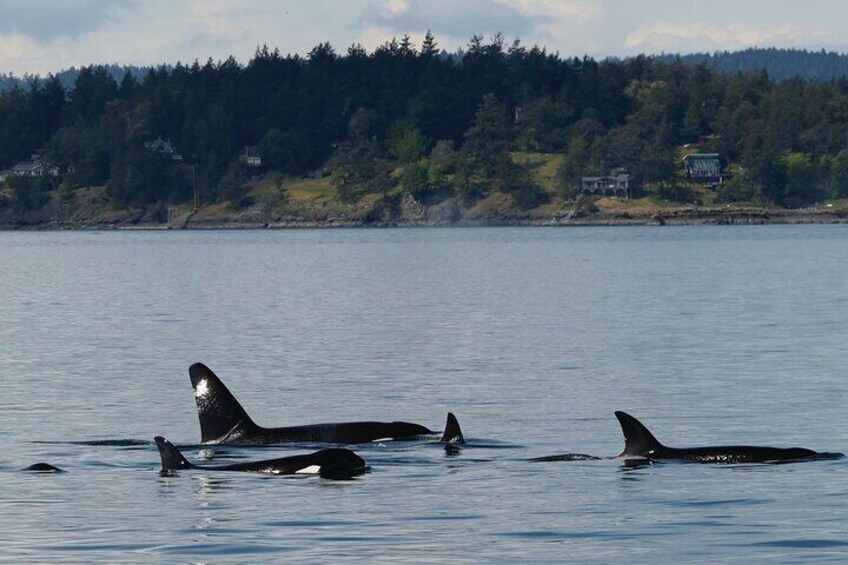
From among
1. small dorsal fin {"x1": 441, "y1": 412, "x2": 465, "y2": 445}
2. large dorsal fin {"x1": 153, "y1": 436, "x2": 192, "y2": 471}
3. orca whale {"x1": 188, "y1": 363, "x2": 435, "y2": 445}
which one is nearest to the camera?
large dorsal fin {"x1": 153, "y1": 436, "x2": 192, "y2": 471}

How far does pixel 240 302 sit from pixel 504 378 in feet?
153

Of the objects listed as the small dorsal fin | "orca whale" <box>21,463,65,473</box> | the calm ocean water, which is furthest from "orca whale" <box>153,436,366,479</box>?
the small dorsal fin

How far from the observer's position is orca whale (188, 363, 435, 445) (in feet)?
108

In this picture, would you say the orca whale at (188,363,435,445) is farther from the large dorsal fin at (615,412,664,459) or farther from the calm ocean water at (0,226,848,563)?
the large dorsal fin at (615,412,664,459)

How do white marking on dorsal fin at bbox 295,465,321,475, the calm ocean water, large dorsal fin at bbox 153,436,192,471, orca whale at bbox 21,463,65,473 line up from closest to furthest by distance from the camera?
1. the calm ocean water
2. white marking on dorsal fin at bbox 295,465,321,475
3. large dorsal fin at bbox 153,436,192,471
4. orca whale at bbox 21,463,65,473

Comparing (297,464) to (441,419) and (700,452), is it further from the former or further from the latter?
→ (441,419)

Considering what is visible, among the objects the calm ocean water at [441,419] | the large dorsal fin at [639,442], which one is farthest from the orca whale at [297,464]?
the large dorsal fin at [639,442]

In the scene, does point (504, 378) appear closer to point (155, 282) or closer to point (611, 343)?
point (611, 343)

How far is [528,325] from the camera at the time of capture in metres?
71.7

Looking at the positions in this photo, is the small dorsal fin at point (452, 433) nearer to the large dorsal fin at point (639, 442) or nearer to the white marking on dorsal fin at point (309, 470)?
the large dorsal fin at point (639, 442)

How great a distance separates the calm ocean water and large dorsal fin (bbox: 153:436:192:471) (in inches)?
14.1

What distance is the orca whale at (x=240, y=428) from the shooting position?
108 feet

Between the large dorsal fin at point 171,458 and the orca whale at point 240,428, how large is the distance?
2705 millimetres

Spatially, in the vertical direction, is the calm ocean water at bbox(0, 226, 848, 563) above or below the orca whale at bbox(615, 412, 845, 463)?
below
